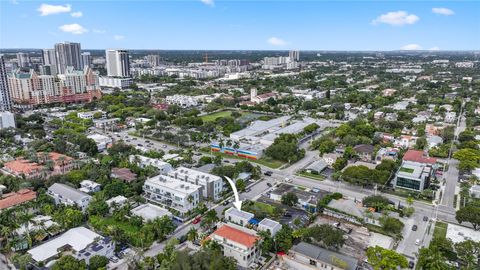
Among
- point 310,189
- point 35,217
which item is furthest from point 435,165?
point 35,217

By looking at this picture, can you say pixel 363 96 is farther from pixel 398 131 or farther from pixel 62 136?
pixel 62 136

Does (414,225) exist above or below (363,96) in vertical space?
below

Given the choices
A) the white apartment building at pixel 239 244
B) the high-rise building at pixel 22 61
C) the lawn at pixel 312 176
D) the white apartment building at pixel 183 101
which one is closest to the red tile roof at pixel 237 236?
the white apartment building at pixel 239 244

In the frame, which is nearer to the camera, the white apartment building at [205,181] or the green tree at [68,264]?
the green tree at [68,264]

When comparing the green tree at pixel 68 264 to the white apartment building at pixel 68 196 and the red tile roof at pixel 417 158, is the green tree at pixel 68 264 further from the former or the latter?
the red tile roof at pixel 417 158

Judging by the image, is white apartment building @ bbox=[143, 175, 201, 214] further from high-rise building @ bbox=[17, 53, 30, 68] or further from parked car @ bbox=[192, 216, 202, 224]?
high-rise building @ bbox=[17, 53, 30, 68]

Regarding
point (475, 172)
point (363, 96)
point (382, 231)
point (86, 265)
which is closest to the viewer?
point (86, 265)
